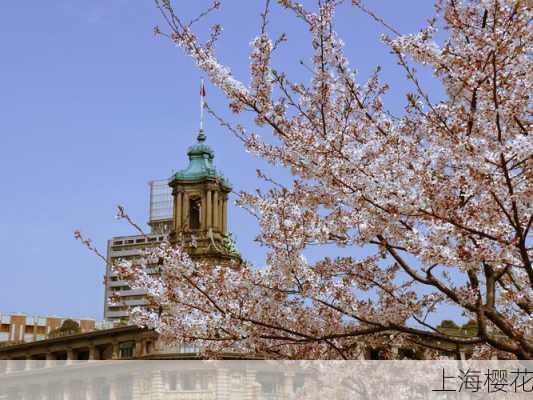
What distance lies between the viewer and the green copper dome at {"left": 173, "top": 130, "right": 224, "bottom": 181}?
74.8m

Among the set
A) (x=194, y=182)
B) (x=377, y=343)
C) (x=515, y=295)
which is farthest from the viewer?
(x=194, y=182)

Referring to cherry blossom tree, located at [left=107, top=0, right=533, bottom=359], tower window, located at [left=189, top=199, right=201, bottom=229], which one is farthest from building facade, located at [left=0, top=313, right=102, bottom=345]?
cherry blossom tree, located at [left=107, top=0, right=533, bottom=359]

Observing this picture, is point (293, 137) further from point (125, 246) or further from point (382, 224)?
point (125, 246)

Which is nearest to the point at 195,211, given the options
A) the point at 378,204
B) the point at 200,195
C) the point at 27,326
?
the point at 200,195

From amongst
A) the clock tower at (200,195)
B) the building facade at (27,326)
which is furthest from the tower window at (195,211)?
the building facade at (27,326)

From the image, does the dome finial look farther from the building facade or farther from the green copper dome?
the building facade

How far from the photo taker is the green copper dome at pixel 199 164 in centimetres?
7475

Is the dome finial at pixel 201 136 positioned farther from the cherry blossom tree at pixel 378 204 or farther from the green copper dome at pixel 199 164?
the cherry blossom tree at pixel 378 204

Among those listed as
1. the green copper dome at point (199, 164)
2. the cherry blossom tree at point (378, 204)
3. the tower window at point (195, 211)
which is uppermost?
the green copper dome at point (199, 164)

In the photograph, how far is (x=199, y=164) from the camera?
76.1 meters

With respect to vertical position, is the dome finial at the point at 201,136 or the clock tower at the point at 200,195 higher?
the dome finial at the point at 201,136

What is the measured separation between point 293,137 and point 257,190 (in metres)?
1.05

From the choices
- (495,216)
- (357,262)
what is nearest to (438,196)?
(495,216)

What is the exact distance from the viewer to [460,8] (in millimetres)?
7848
